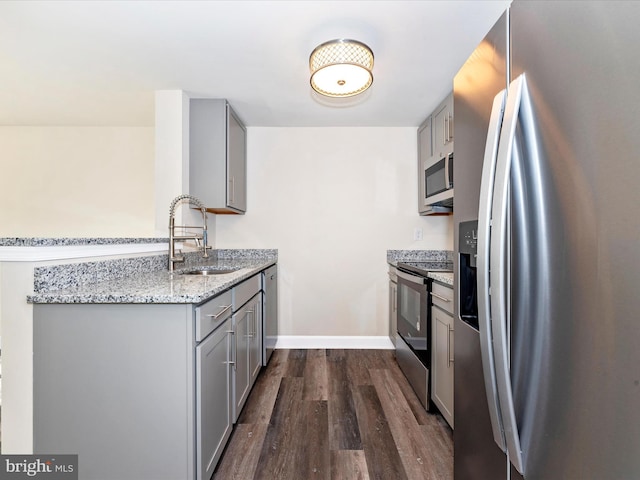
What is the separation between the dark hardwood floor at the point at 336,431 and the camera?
1442mm

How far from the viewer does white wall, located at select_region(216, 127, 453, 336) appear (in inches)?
121

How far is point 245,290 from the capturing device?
187 cm

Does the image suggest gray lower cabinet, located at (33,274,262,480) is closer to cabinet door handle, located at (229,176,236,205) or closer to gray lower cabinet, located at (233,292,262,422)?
gray lower cabinet, located at (233,292,262,422)

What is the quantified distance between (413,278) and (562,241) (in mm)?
1666

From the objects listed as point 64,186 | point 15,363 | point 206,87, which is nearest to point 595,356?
point 15,363

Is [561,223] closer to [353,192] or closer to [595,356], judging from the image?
[595,356]

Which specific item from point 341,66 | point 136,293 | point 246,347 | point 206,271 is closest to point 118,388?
point 136,293

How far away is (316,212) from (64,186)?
9.02 feet

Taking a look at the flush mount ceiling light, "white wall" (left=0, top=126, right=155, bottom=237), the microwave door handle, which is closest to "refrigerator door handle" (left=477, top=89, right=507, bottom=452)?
Answer: the flush mount ceiling light

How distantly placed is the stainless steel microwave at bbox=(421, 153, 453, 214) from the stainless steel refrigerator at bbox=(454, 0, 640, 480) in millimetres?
1466

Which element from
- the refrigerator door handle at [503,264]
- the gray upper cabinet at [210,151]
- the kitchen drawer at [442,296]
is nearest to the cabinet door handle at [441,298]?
the kitchen drawer at [442,296]

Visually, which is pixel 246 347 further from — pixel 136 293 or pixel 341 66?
pixel 341 66

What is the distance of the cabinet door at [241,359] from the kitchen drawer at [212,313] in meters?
0.16

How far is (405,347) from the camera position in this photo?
7.82 feet
